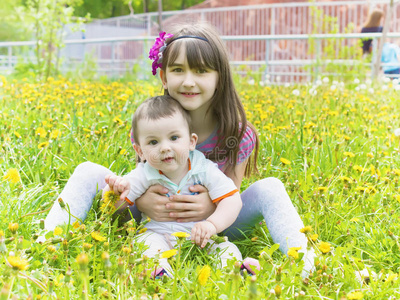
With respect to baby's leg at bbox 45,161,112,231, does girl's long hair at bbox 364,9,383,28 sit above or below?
above

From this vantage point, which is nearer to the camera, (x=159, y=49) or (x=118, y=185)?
(x=118, y=185)

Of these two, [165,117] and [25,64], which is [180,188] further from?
[25,64]

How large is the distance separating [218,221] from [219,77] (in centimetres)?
67

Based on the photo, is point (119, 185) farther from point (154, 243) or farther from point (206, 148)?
point (206, 148)

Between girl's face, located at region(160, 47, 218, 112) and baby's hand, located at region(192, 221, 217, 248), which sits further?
girl's face, located at region(160, 47, 218, 112)

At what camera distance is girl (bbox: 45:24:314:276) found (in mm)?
1938

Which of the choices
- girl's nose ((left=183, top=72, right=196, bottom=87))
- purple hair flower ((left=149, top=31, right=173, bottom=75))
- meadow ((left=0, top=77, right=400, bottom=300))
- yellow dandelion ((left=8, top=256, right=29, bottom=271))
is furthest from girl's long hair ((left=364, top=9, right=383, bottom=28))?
yellow dandelion ((left=8, top=256, right=29, bottom=271))

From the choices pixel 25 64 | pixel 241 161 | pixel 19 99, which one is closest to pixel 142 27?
pixel 25 64

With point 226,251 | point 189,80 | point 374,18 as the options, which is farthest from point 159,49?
point 374,18

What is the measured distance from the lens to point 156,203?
1.99 metres

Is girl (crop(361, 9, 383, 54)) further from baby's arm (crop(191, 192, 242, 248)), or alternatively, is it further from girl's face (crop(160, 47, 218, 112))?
baby's arm (crop(191, 192, 242, 248))

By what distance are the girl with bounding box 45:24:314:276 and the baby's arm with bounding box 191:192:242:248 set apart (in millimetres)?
97

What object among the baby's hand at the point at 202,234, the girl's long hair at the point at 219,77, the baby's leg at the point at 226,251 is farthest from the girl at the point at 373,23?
the baby's hand at the point at 202,234

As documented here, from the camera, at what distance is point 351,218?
2.13m
